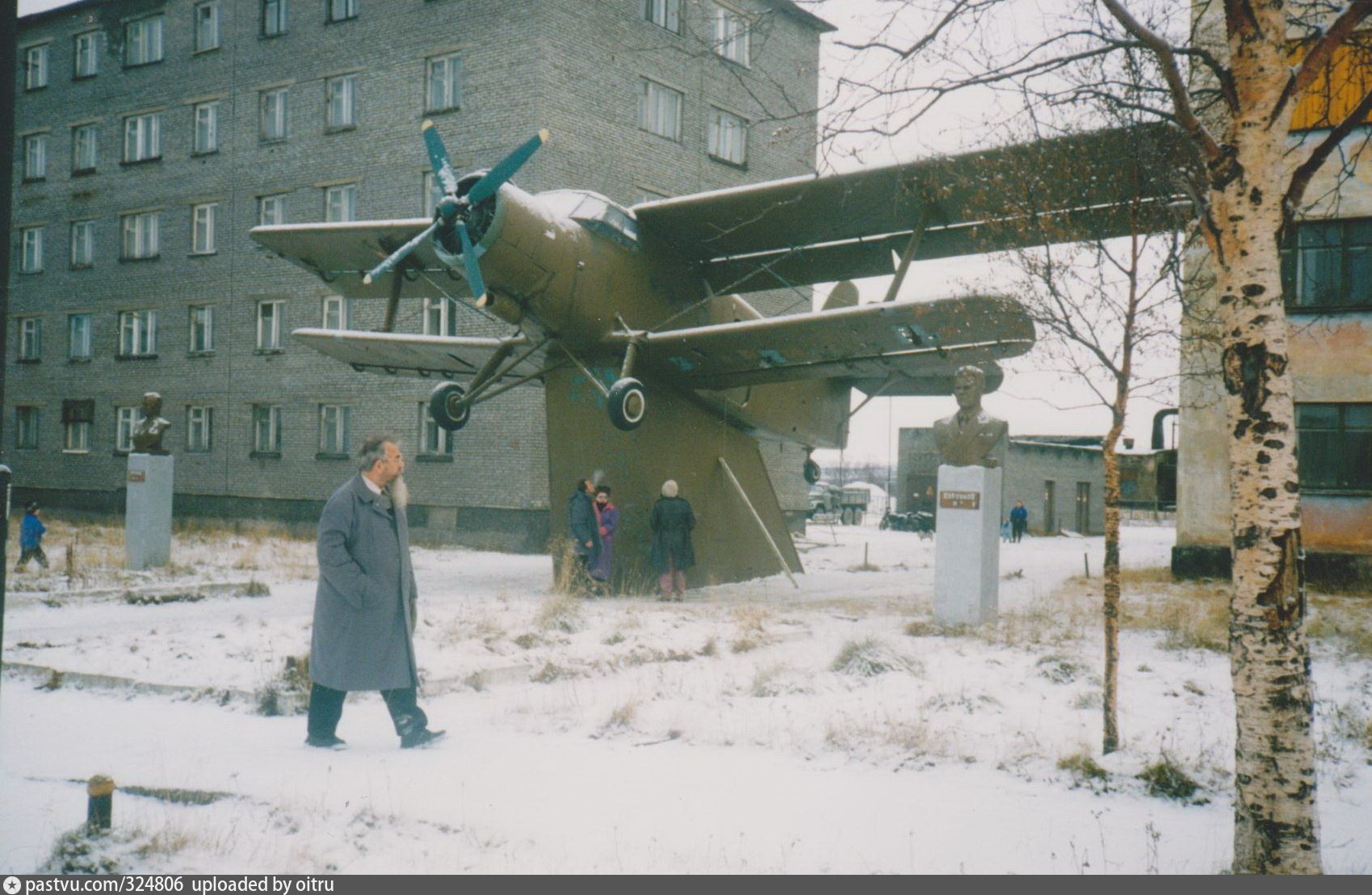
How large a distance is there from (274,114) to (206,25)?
14.5ft

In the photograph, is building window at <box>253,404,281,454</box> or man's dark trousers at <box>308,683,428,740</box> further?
building window at <box>253,404,281,454</box>

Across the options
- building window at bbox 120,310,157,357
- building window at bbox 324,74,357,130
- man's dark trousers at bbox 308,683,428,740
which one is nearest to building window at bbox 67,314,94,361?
building window at bbox 120,310,157,357

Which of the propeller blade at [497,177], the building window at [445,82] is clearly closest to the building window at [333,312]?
the building window at [445,82]

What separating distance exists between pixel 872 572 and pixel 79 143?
103 ft

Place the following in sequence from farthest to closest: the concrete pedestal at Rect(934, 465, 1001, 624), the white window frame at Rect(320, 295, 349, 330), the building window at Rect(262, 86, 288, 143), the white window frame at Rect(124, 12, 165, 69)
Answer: the white window frame at Rect(124, 12, 165, 69)
the building window at Rect(262, 86, 288, 143)
the white window frame at Rect(320, 295, 349, 330)
the concrete pedestal at Rect(934, 465, 1001, 624)

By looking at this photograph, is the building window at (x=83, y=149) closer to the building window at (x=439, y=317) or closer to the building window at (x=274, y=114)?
the building window at (x=274, y=114)

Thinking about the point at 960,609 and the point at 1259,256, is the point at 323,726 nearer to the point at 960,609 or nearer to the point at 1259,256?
the point at 1259,256

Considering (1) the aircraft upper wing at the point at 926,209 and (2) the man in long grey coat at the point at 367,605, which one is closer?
(2) the man in long grey coat at the point at 367,605

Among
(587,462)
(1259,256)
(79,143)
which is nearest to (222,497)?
(79,143)

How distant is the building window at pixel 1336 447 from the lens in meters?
16.7

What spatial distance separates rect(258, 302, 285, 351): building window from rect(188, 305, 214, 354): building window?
2.13 m

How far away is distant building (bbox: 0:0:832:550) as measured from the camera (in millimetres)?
25922

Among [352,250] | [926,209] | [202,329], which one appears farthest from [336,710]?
[202,329]

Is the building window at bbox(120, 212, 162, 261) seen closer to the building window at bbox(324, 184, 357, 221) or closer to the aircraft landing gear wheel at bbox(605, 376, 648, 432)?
the building window at bbox(324, 184, 357, 221)
